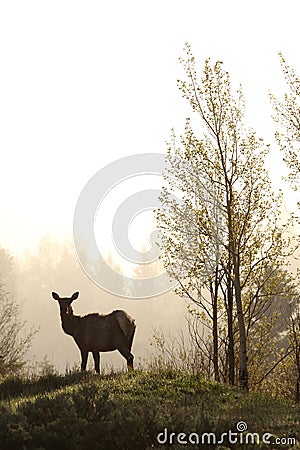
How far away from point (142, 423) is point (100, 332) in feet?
20.9

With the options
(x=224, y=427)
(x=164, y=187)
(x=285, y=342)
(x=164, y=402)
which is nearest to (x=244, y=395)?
(x=164, y=402)

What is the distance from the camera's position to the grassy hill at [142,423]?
339 inches

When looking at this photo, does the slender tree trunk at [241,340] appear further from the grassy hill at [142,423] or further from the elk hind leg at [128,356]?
the grassy hill at [142,423]

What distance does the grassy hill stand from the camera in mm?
8609

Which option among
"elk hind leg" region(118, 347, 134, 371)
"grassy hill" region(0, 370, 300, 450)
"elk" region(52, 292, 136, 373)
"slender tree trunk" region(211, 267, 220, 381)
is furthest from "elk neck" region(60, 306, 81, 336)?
"slender tree trunk" region(211, 267, 220, 381)

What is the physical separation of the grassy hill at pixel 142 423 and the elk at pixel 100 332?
3.12 m

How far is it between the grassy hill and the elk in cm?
312

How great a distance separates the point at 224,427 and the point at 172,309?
50520mm

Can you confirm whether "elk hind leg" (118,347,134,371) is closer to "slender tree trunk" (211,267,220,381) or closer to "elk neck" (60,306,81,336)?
"elk neck" (60,306,81,336)

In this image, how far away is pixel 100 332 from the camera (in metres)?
15.2

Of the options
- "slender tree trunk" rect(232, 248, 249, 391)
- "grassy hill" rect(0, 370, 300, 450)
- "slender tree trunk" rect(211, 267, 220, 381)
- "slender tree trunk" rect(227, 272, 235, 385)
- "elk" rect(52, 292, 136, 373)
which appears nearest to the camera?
"grassy hill" rect(0, 370, 300, 450)

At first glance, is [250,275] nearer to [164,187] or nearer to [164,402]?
[164,187]

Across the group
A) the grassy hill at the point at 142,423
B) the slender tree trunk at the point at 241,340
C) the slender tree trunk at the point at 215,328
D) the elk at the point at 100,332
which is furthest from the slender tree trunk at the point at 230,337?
the grassy hill at the point at 142,423

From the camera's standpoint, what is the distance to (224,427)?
8.99 m
